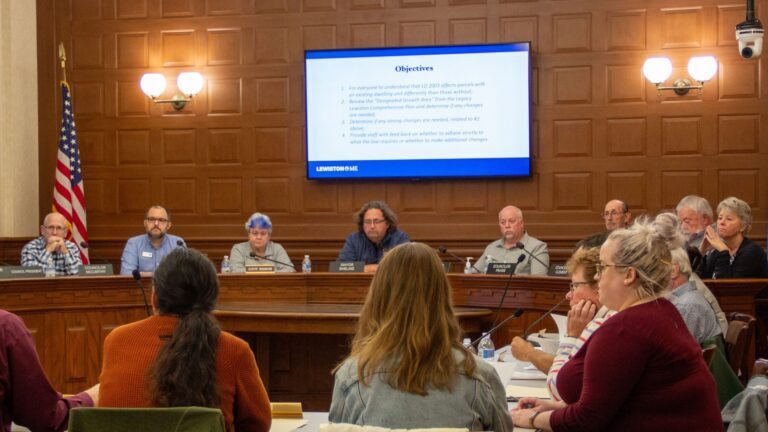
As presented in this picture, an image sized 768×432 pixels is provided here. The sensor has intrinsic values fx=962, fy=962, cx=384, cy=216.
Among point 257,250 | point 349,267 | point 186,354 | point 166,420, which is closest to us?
point 166,420

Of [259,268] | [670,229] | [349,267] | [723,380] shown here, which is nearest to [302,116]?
[259,268]

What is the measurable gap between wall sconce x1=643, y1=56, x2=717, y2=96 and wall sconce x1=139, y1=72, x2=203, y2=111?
12.8 ft

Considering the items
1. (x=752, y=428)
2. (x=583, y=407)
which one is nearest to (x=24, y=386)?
(x=583, y=407)

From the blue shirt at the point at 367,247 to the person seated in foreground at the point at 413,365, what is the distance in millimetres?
4949

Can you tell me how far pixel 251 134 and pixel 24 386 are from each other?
20.4ft

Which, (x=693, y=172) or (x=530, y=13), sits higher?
(x=530, y=13)

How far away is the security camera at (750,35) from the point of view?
276 inches

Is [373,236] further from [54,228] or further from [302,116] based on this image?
[54,228]

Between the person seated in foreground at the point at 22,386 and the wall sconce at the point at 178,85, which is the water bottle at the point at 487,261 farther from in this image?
the person seated in foreground at the point at 22,386

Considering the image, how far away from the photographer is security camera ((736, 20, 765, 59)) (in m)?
7.01

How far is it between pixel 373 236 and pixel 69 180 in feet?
10.2

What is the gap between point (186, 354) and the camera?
8.07ft

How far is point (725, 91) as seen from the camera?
7.88 meters

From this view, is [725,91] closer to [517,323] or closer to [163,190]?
[517,323]
